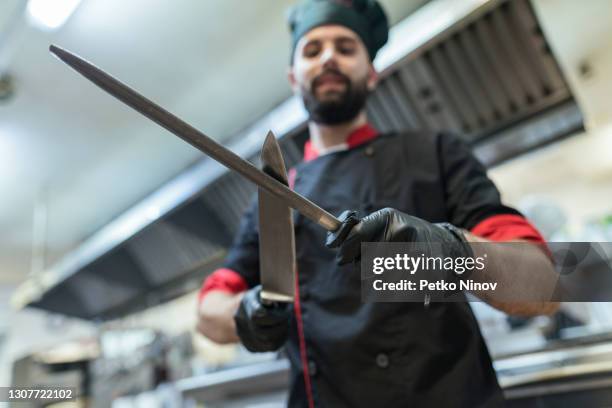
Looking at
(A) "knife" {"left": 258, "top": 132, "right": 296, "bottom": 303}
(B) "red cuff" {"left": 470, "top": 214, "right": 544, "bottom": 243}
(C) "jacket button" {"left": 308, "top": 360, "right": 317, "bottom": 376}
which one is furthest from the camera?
(C) "jacket button" {"left": 308, "top": 360, "right": 317, "bottom": 376}

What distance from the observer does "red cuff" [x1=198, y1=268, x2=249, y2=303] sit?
921mm

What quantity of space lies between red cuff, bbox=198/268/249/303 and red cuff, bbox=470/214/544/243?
1.46 feet

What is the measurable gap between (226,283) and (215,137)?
2.65ft

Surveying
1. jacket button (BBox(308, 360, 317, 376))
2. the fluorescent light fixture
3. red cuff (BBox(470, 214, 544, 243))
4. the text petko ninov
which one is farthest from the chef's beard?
the fluorescent light fixture

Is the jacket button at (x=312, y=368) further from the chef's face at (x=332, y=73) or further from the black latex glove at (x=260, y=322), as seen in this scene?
the chef's face at (x=332, y=73)

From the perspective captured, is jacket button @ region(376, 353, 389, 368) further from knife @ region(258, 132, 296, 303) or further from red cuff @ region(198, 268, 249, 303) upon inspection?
red cuff @ region(198, 268, 249, 303)

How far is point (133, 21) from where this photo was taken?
1.13m

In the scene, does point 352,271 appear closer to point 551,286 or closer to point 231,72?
point 551,286

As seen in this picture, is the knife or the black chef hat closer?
the knife

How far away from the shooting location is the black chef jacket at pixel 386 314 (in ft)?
2.25

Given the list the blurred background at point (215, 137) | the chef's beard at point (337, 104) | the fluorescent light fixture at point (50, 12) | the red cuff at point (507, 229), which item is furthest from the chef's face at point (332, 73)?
the fluorescent light fixture at point (50, 12)
